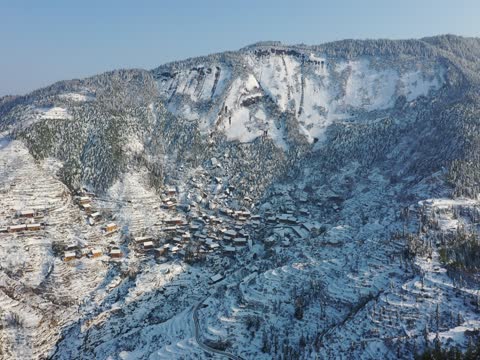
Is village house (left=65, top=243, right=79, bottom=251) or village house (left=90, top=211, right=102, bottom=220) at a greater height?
village house (left=90, top=211, right=102, bottom=220)

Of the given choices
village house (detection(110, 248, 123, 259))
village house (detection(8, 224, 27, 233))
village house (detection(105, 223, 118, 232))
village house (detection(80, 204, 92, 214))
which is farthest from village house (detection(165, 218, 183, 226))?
village house (detection(8, 224, 27, 233))

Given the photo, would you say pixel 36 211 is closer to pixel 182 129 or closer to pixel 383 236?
pixel 182 129

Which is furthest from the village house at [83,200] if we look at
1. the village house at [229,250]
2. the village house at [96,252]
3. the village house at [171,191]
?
the village house at [229,250]

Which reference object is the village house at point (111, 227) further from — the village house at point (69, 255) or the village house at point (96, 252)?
the village house at point (69, 255)

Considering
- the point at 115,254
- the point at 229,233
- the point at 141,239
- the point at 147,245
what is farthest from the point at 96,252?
the point at 229,233

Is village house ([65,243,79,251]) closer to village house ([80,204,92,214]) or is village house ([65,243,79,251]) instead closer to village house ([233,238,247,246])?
village house ([80,204,92,214])

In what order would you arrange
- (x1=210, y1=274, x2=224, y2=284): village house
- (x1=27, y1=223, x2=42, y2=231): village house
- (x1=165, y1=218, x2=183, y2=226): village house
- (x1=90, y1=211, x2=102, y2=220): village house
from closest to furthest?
(x1=210, y1=274, x2=224, y2=284): village house, (x1=27, y1=223, x2=42, y2=231): village house, (x1=90, y1=211, x2=102, y2=220): village house, (x1=165, y1=218, x2=183, y2=226): village house

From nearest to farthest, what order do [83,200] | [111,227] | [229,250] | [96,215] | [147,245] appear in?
1. [147,245]
2. [111,227]
3. [229,250]
4. [96,215]
5. [83,200]

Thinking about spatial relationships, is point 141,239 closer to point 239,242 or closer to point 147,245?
point 147,245

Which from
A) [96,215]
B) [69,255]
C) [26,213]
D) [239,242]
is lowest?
[239,242]
